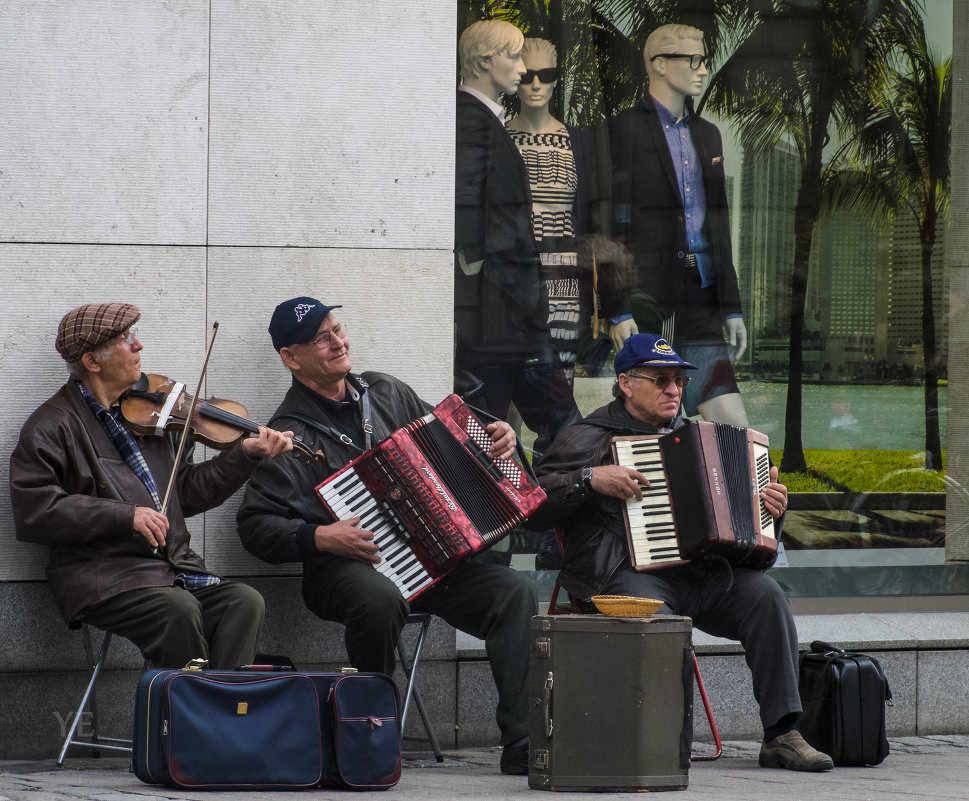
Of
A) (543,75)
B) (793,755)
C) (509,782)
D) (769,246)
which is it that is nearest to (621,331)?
(769,246)

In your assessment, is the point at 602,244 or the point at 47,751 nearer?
the point at 47,751

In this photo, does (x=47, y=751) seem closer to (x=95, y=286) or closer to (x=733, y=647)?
(x=95, y=286)

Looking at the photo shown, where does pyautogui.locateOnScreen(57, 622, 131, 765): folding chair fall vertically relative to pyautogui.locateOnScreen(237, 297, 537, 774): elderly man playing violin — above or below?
below

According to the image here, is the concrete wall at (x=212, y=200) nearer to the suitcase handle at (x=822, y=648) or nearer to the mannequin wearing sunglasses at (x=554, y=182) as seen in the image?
the mannequin wearing sunglasses at (x=554, y=182)

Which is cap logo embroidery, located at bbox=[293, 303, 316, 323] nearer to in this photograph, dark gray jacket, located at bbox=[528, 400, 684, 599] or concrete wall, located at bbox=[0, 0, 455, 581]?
concrete wall, located at bbox=[0, 0, 455, 581]

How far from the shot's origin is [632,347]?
564 cm

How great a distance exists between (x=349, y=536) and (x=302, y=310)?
904 millimetres

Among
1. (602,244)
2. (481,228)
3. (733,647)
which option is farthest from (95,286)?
(733,647)

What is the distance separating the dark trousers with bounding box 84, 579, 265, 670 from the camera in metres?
4.81

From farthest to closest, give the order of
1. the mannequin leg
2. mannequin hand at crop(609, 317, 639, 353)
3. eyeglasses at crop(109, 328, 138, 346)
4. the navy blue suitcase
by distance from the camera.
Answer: the mannequin leg → mannequin hand at crop(609, 317, 639, 353) → eyeglasses at crop(109, 328, 138, 346) → the navy blue suitcase

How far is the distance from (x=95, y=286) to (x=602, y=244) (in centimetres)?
246

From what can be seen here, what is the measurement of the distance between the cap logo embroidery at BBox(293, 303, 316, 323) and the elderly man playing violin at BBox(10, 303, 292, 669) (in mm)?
566

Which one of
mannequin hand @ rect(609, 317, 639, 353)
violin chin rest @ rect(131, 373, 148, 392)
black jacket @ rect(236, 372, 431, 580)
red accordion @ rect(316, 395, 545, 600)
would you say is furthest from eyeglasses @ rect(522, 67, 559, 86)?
violin chin rest @ rect(131, 373, 148, 392)

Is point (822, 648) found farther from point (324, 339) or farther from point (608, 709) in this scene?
point (324, 339)
